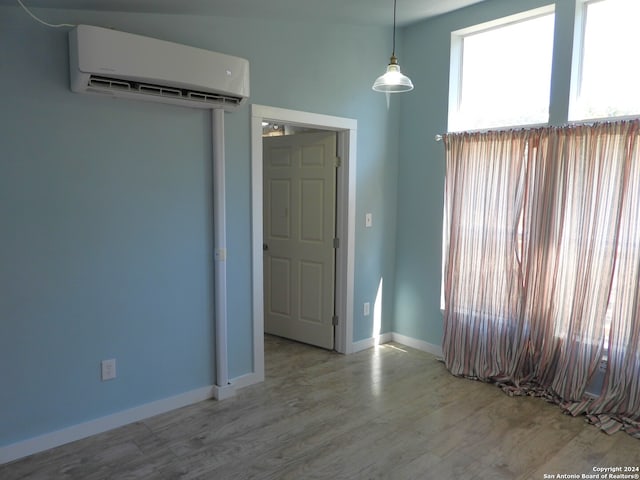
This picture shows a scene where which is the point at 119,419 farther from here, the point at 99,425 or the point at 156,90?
the point at 156,90

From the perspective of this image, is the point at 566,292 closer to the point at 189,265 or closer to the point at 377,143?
the point at 377,143

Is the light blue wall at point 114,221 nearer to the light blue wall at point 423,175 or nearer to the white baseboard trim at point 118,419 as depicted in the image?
the white baseboard trim at point 118,419

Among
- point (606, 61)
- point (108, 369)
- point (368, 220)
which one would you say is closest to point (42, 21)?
point (108, 369)

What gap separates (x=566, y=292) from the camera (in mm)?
3260

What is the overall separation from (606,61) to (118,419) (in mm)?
3867

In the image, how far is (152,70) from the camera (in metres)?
2.61

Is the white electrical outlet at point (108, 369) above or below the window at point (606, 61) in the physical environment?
below

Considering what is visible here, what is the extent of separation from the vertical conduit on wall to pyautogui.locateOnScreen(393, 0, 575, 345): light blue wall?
1848 millimetres

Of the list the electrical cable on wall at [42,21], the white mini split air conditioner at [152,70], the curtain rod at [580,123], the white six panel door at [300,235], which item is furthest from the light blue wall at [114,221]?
the curtain rod at [580,123]

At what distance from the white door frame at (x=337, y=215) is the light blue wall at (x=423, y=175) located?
0.57 metres

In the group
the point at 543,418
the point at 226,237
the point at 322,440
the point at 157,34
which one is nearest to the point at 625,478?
the point at 543,418

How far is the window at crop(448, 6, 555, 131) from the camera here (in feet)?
11.4

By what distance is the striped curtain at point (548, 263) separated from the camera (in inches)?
117

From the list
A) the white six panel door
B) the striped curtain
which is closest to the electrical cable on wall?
the white six panel door
